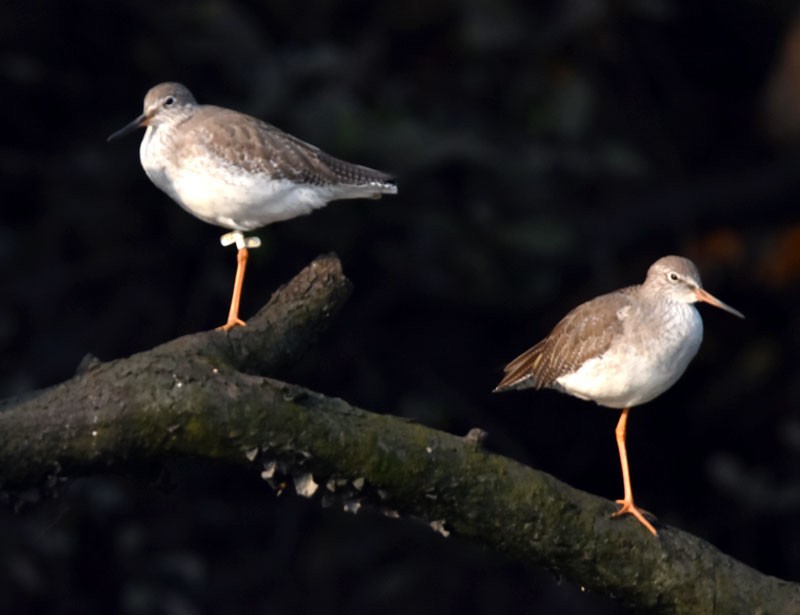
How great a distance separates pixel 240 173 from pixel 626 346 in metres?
1.54

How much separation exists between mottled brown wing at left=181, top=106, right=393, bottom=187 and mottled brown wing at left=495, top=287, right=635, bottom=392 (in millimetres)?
861

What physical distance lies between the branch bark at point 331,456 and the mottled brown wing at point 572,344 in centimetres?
102

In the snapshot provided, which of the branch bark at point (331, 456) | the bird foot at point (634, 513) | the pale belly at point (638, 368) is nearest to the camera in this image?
the branch bark at point (331, 456)

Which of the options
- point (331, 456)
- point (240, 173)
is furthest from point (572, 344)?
point (331, 456)

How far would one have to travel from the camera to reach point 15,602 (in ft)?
27.9

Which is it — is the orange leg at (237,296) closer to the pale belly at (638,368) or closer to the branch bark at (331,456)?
the branch bark at (331,456)

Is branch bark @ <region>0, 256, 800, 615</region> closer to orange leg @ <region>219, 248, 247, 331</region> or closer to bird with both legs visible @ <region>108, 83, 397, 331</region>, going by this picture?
orange leg @ <region>219, 248, 247, 331</region>

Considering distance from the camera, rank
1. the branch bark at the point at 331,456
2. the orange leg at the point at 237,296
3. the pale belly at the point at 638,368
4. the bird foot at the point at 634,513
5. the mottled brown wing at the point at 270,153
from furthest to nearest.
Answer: the mottled brown wing at the point at 270,153 < the orange leg at the point at 237,296 < the pale belly at the point at 638,368 < the bird foot at the point at 634,513 < the branch bark at the point at 331,456

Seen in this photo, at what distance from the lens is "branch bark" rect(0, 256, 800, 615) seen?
451 cm

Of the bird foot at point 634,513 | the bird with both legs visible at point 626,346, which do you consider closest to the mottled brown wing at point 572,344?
the bird with both legs visible at point 626,346

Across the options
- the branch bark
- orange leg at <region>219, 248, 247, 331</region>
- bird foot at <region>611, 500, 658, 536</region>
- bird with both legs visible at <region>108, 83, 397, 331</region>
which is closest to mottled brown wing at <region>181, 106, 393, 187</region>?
bird with both legs visible at <region>108, 83, 397, 331</region>

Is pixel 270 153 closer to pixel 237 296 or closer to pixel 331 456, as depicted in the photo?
pixel 237 296

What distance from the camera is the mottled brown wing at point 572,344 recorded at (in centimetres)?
608

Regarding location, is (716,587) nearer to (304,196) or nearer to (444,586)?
(304,196)
